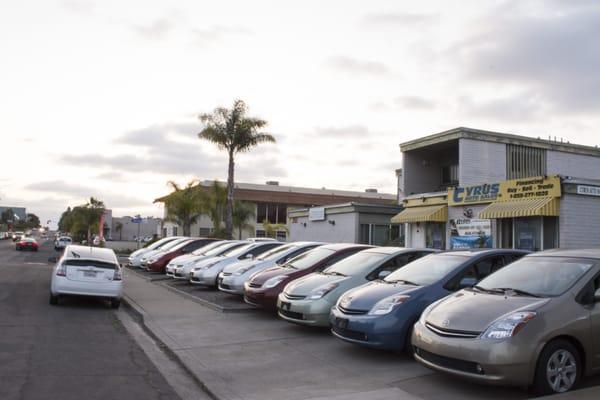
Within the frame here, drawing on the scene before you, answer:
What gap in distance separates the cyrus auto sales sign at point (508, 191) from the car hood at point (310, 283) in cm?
986

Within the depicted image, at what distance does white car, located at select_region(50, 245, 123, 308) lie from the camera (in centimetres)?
1302

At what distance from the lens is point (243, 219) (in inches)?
1839

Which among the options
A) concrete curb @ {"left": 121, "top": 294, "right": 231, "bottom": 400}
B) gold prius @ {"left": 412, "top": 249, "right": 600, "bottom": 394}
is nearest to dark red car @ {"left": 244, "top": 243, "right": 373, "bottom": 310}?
concrete curb @ {"left": 121, "top": 294, "right": 231, "bottom": 400}

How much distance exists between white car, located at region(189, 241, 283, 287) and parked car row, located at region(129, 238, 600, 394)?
4194mm

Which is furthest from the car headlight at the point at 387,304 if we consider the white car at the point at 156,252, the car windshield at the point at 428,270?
the white car at the point at 156,252

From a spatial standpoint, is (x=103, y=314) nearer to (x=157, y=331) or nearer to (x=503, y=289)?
(x=157, y=331)

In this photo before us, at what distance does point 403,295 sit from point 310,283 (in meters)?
2.39

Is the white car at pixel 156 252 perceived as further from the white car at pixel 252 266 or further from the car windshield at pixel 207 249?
the white car at pixel 252 266

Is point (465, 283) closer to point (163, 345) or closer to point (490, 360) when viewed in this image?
point (490, 360)

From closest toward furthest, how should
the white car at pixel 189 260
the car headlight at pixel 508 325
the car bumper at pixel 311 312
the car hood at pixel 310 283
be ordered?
the car headlight at pixel 508 325, the car bumper at pixel 311 312, the car hood at pixel 310 283, the white car at pixel 189 260

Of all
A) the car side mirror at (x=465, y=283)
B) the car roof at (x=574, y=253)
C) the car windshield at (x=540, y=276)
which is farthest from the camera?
the car side mirror at (x=465, y=283)

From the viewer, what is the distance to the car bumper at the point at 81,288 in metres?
13.0

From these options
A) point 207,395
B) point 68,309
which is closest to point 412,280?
point 207,395

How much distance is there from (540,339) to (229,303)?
8.58m
